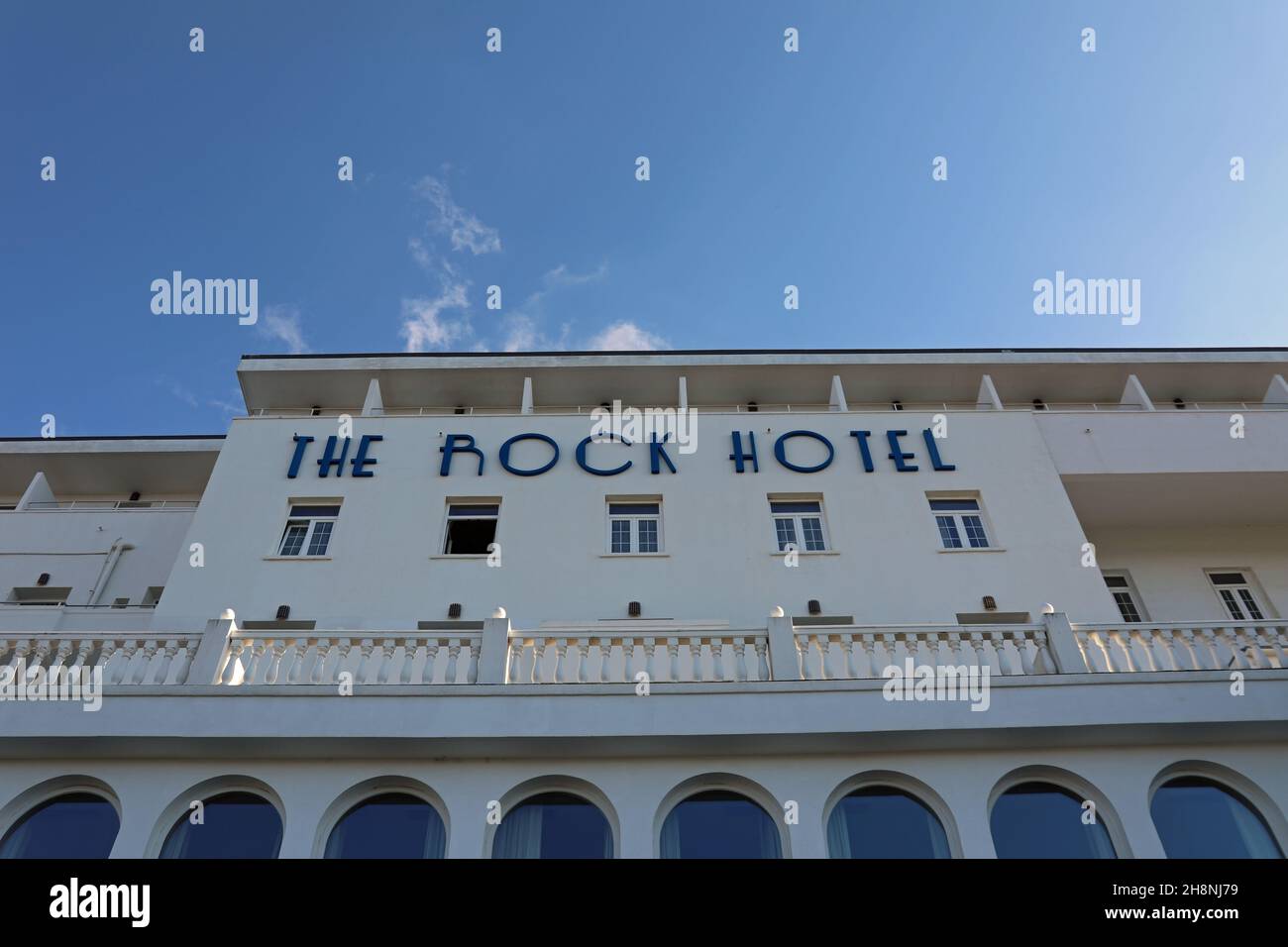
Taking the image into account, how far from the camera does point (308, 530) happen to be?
17.8 metres

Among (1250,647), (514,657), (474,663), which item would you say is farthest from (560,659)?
(1250,647)

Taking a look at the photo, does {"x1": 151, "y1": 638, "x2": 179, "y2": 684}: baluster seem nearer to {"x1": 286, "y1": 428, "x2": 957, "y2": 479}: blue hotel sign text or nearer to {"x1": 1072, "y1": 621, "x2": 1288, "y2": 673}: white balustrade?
{"x1": 286, "y1": 428, "x2": 957, "y2": 479}: blue hotel sign text

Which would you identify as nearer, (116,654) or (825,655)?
(116,654)

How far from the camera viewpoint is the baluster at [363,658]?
39.1ft

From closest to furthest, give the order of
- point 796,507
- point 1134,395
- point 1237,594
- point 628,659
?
point 628,659, point 796,507, point 1237,594, point 1134,395

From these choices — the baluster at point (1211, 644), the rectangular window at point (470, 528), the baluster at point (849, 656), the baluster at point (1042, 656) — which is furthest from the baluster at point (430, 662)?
the baluster at point (1211, 644)

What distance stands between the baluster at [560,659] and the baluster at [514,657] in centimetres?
46

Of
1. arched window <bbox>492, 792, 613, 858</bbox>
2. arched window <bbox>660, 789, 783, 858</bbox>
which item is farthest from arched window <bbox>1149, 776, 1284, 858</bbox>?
arched window <bbox>492, 792, 613, 858</bbox>

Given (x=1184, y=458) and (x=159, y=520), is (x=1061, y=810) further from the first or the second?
(x=159, y=520)

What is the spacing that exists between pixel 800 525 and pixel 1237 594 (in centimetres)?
910

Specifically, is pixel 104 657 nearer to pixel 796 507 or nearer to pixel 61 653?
pixel 61 653

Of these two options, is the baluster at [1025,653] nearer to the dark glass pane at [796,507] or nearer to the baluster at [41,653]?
the dark glass pane at [796,507]

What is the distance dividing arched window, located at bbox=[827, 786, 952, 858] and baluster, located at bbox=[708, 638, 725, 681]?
207cm

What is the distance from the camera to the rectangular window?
57.6ft
